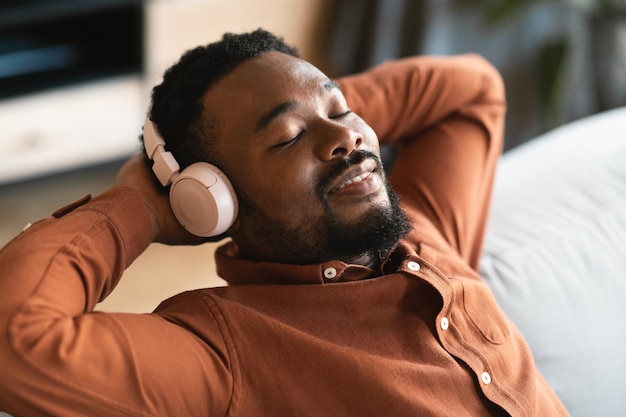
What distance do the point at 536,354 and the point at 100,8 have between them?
163cm

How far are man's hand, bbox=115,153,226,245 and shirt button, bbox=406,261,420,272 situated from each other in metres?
0.31

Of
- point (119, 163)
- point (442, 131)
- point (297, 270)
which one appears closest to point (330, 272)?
point (297, 270)

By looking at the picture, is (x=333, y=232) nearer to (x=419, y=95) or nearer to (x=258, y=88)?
(x=258, y=88)

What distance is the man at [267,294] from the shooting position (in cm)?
94

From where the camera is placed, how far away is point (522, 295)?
1.40 metres

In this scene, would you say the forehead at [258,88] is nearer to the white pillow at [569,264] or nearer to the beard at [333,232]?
the beard at [333,232]

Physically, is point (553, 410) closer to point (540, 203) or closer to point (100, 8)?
point (540, 203)

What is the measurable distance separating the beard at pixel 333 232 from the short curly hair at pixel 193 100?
11 centimetres

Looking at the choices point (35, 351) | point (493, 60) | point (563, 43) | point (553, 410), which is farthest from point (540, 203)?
point (493, 60)

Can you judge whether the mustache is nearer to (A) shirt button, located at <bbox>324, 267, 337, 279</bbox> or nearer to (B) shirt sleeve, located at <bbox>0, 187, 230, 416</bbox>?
(A) shirt button, located at <bbox>324, 267, 337, 279</bbox>

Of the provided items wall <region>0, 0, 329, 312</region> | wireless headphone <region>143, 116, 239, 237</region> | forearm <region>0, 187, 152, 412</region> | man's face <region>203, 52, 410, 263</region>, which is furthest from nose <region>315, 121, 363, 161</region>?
wall <region>0, 0, 329, 312</region>

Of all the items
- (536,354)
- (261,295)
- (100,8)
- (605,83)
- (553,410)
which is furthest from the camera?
(605,83)

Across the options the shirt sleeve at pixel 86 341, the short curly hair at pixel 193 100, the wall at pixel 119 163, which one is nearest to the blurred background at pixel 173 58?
the wall at pixel 119 163

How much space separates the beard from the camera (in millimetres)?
1130
